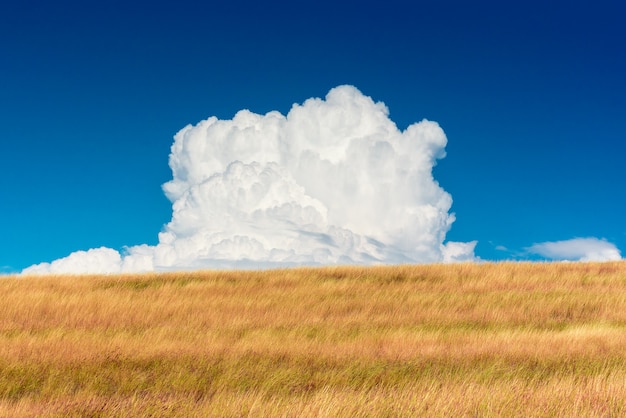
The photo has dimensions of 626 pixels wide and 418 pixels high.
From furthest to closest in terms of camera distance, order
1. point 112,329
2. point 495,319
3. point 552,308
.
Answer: point 552,308 < point 495,319 < point 112,329

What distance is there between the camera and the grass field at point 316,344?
6.95 meters

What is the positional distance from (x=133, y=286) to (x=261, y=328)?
294 inches

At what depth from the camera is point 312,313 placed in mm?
15188

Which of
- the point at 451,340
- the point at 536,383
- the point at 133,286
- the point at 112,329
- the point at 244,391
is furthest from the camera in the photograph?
the point at 133,286

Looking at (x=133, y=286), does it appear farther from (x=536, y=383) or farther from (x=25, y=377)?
(x=536, y=383)

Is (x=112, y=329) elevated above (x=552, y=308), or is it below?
below

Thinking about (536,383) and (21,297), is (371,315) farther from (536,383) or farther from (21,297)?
(21,297)

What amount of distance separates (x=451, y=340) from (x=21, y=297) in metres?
11.7

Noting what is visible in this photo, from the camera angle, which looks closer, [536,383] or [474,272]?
[536,383]

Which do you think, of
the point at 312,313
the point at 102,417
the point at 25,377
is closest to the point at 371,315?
the point at 312,313

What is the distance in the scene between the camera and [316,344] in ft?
36.3

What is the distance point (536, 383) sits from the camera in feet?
27.6

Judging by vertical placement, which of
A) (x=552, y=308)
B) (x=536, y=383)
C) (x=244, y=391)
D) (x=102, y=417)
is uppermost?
(x=552, y=308)

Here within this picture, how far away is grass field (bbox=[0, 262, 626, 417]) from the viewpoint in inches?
274
